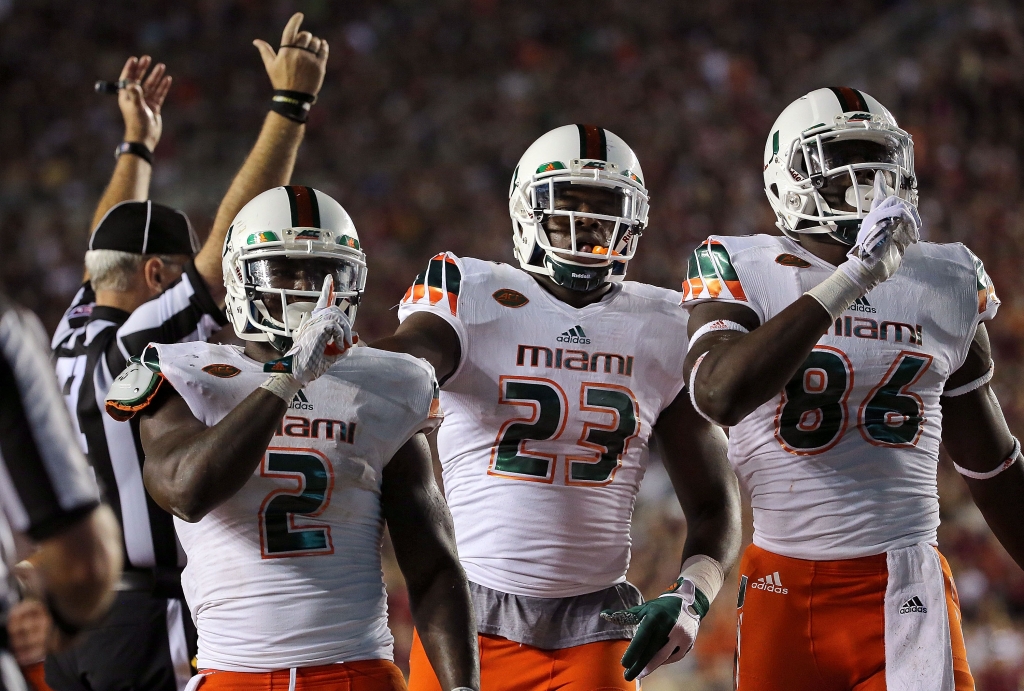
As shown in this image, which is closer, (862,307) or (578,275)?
(862,307)

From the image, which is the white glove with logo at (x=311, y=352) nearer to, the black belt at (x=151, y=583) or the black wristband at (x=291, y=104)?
the black belt at (x=151, y=583)

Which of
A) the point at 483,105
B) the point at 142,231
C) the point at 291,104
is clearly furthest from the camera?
the point at 483,105

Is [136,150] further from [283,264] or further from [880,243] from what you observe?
[880,243]

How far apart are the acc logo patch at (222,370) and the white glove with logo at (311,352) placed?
4.5 inches

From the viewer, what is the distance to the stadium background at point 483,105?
11.2m

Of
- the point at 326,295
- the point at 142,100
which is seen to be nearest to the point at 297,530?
the point at 326,295

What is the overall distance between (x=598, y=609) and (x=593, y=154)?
1.17 m

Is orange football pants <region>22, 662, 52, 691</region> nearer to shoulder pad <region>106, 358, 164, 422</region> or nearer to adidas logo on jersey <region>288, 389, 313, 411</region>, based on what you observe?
shoulder pad <region>106, 358, 164, 422</region>

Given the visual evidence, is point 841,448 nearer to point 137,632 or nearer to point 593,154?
point 593,154

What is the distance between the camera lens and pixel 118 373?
343 cm

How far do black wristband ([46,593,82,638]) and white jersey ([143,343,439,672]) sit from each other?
801 mm

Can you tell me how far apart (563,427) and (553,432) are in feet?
0.09

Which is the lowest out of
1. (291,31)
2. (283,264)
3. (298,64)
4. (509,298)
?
(509,298)

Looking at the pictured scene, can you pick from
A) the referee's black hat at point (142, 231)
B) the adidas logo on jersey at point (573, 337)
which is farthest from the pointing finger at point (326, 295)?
the referee's black hat at point (142, 231)
